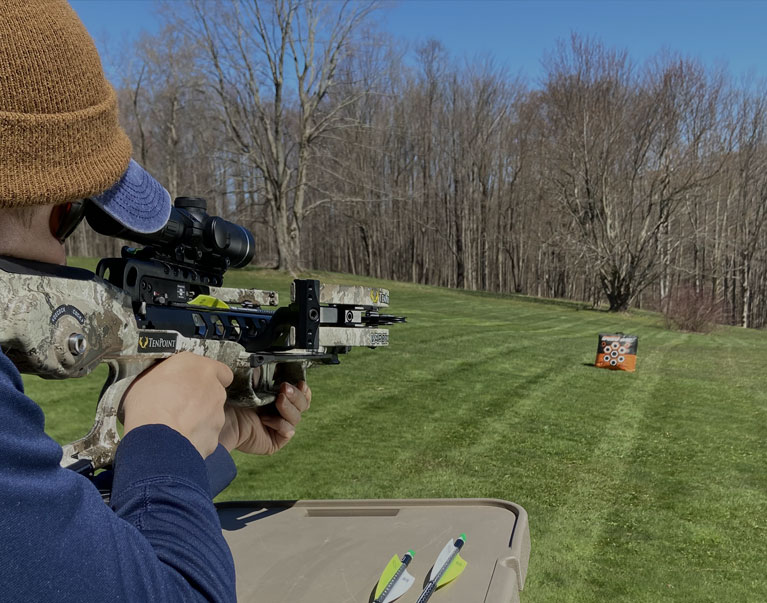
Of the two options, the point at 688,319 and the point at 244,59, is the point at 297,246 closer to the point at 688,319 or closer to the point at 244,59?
the point at 244,59

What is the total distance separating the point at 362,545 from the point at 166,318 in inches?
51.3

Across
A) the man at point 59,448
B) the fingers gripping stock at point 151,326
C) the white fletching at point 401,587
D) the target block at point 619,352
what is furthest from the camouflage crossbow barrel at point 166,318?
the target block at point 619,352

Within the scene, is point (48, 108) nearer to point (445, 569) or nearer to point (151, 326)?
point (151, 326)

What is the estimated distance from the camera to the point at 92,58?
3.44 feet

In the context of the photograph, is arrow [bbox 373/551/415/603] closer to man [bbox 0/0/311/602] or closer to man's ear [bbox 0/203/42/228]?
man [bbox 0/0/311/602]

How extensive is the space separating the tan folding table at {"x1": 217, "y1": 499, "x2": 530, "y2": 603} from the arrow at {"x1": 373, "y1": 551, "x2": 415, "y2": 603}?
0.04 metres

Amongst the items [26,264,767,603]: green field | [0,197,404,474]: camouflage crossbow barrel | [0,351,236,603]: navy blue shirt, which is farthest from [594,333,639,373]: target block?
[0,351,236,603]: navy blue shirt

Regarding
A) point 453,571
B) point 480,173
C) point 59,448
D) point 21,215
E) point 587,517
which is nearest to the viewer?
point 59,448

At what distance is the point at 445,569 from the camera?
84.9 inches

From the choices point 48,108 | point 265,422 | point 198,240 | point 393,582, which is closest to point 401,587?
point 393,582

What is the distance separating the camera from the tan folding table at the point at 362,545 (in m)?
2.15

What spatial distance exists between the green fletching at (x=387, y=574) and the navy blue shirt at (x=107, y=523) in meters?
1.17

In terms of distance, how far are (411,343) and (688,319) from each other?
45.2ft

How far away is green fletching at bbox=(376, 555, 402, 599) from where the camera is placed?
2.10m
